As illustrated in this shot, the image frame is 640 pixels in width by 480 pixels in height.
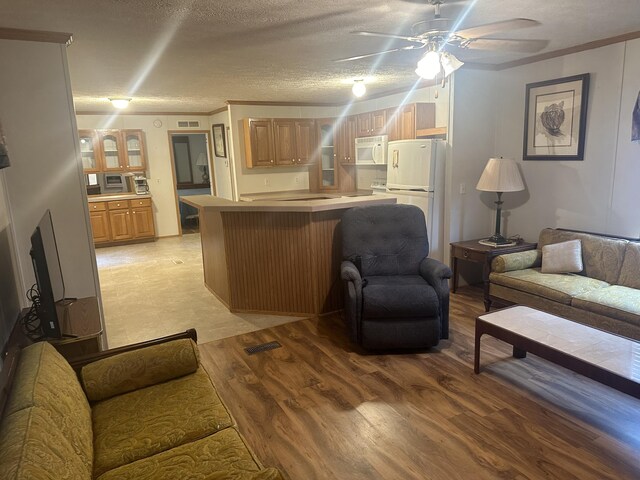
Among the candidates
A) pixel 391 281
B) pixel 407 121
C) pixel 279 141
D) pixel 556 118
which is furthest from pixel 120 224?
pixel 556 118

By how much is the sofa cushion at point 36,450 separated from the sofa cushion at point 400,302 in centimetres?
210

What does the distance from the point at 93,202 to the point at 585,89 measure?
720 centimetres

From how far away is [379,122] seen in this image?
19.2 feet

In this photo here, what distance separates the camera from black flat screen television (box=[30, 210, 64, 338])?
207cm

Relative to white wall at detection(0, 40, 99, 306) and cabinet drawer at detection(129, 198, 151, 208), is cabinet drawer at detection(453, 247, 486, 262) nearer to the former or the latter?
white wall at detection(0, 40, 99, 306)

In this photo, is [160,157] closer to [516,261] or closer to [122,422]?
[516,261]

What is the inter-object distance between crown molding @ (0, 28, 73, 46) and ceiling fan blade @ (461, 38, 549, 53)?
2.66 meters

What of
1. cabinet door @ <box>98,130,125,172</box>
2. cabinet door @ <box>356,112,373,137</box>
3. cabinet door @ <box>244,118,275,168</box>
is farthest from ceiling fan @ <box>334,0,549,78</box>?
cabinet door @ <box>98,130,125,172</box>

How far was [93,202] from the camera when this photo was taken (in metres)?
7.24

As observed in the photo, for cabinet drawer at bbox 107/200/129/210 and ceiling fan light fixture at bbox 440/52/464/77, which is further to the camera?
cabinet drawer at bbox 107/200/129/210

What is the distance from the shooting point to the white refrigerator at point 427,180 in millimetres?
4488

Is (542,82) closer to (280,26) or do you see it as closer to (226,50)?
(280,26)

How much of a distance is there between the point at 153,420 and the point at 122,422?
0.43 feet

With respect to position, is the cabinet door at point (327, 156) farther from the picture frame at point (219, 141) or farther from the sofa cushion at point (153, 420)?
the sofa cushion at point (153, 420)
